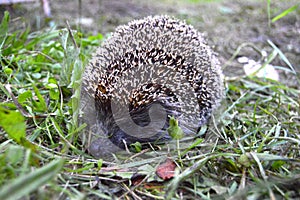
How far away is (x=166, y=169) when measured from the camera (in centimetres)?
238

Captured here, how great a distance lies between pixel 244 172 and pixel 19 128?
57.7 inches

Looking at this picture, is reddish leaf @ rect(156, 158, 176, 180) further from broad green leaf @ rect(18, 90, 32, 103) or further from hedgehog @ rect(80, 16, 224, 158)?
broad green leaf @ rect(18, 90, 32, 103)

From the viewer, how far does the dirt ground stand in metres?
5.07

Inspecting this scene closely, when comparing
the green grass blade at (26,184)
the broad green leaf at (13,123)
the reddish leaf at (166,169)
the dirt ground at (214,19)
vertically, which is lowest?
the reddish leaf at (166,169)

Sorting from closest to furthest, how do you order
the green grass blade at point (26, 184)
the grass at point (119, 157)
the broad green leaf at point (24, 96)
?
→ the green grass blade at point (26, 184)
the grass at point (119, 157)
the broad green leaf at point (24, 96)

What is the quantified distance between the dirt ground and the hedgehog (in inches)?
57.3

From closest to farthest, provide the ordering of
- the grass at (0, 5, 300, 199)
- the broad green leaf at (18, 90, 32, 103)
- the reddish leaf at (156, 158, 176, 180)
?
the grass at (0, 5, 300, 199), the reddish leaf at (156, 158, 176, 180), the broad green leaf at (18, 90, 32, 103)

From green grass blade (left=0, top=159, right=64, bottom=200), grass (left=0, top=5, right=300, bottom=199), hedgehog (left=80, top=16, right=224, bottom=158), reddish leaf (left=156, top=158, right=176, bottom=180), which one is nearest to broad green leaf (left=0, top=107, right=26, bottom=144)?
grass (left=0, top=5, right=300, bottom=199)

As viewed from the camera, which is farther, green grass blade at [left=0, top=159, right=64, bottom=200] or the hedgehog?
the hedgehog

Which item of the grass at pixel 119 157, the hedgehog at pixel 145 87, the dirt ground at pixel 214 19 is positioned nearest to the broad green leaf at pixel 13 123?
the grass at pixel 119 157

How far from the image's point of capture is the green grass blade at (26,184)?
1471 mm

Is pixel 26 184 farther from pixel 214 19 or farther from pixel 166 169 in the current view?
pixel 214 19

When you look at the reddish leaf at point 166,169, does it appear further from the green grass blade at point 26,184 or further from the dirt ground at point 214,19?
the dirt ground at point 214,19

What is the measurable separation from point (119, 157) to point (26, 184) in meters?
1.11
